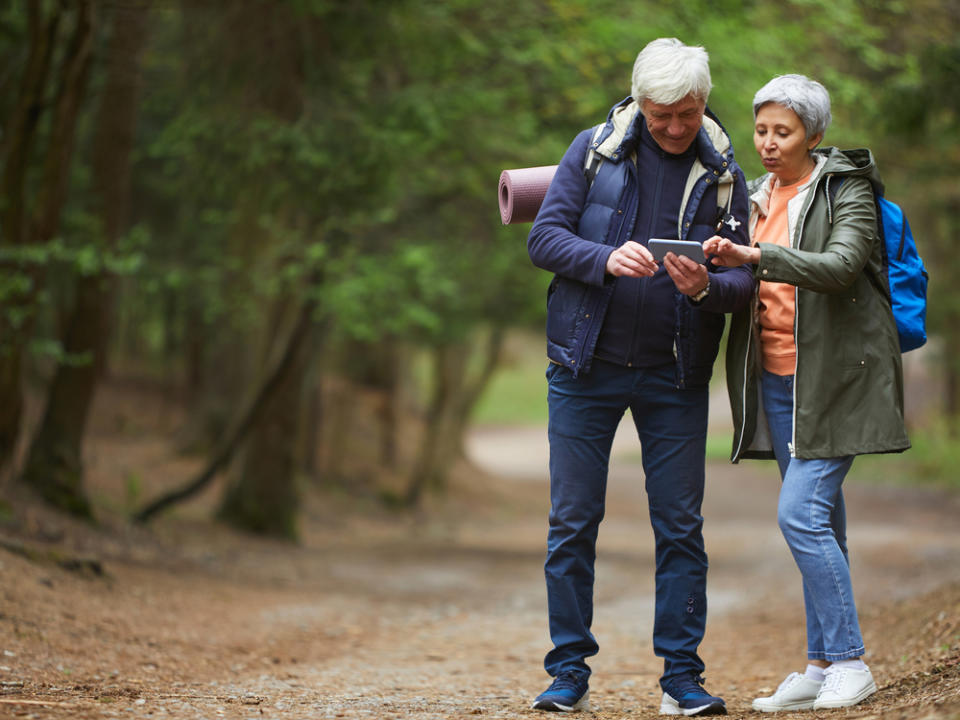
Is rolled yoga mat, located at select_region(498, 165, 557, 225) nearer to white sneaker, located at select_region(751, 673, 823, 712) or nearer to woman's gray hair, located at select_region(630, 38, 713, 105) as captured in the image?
woman's gray hair, located at select_region(630, 38, 713, 105)

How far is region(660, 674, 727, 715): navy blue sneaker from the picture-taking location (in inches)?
155

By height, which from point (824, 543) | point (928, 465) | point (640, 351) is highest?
point (640, 351)

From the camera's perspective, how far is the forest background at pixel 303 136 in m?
8.68

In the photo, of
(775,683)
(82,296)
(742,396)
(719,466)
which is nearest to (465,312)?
(82,296)

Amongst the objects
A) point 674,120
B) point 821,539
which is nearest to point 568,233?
point 674,120

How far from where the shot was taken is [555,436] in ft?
13.5

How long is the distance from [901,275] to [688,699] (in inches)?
64.0

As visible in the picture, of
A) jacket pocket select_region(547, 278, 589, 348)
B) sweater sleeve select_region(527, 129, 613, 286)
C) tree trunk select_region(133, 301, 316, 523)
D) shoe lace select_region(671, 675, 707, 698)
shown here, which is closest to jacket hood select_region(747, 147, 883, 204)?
sweater sleeve select_region(527, 129, 613, 286)

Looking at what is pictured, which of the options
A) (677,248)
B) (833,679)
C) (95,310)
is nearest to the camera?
(677,248)

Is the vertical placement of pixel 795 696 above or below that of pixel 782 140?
below

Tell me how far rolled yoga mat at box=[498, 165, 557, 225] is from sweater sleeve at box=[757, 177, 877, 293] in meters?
0.92

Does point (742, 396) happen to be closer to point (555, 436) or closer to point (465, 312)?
point (555, 436)

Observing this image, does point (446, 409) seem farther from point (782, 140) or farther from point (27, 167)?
point (782, 140)

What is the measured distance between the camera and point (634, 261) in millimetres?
3691
